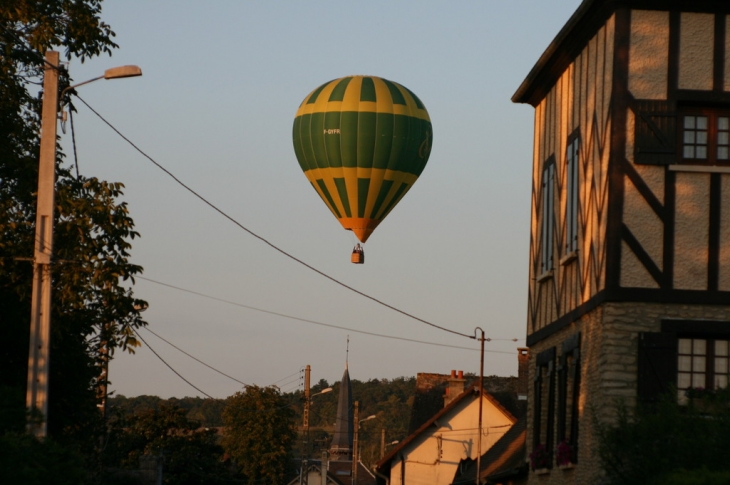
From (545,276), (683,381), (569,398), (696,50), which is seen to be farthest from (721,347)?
(696,50)

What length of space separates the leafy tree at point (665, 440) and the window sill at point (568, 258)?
3067mm

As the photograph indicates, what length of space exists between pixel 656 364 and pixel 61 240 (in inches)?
354

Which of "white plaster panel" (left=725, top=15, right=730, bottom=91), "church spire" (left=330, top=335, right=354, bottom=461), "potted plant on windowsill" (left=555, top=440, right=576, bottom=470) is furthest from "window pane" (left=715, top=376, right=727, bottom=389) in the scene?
"church spire" (left=330, top=335, right=354, bottom=461)

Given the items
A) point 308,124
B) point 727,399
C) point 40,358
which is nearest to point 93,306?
point 40,358

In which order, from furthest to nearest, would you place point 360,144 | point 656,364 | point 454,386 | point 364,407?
point 364,407
point 454,386
point 360,144
point 656,364

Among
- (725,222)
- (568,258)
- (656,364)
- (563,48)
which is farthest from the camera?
(563,48)

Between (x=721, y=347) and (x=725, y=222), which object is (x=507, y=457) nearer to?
(x=721, y=347)

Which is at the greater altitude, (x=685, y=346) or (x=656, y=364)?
(x=685, y=346)

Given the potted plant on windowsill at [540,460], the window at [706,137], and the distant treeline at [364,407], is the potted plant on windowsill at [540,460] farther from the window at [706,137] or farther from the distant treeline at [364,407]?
the distant treeline at [364,407]

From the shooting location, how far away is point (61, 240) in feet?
64.3

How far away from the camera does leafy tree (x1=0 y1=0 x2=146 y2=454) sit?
64.0 feet

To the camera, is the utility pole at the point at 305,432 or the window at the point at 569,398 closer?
the window at the point at 569,398

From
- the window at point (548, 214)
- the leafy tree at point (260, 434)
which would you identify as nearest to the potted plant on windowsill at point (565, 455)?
the window at point (548, 214)

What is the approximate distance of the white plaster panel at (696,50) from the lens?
59.5 feet
